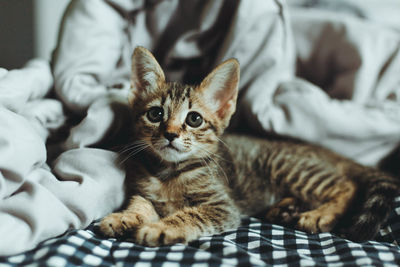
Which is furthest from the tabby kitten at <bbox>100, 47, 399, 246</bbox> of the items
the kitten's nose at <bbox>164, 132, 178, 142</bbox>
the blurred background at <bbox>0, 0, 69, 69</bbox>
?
the blurred background at <bbox>0, 0, 69, 69</bbox>

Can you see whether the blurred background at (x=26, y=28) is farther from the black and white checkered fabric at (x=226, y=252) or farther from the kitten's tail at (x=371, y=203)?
the kitten's tail at (x=371, y=203)

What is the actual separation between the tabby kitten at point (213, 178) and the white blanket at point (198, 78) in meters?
0.10

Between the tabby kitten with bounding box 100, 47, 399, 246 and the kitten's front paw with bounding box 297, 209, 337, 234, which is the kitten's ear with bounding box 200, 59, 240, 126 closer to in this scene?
the tabby kitten with bounding box 100, 47, 399, 246

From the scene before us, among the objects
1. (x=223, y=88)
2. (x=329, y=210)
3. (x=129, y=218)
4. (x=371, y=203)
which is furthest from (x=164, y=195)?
(x=371, y=203)

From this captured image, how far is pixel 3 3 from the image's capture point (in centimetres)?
172

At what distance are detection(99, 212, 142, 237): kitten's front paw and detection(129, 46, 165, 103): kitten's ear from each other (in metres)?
0.40

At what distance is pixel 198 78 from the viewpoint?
145 cm

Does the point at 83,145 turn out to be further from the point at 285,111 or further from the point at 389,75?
the point at 389,75

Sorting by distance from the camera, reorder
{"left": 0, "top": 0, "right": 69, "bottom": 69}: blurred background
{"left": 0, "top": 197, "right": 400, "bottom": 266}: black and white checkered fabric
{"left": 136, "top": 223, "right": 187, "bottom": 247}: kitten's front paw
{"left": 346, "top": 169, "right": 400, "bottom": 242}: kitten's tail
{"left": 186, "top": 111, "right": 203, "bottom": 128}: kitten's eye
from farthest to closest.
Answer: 1. {"left": 0, "top": 0, "right": 69, "bottom": 69}: blurred background
2. {"left": 186, "top": 111, "right": 203, "bottom": 128}: kitten's eye
3. {"left": 346, "top": 169, "right": 400, "bottom": 242}: kitten's tail
4. {"left": 136, "top": 223, "right": 187, "bottom": 247}: kitten's front paw
5. {"left": 0, "top": 197, "right": 400, "bottom": 266}: black and white checkered fabric

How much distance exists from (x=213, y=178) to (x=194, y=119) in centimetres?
22

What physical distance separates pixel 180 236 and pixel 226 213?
209mm

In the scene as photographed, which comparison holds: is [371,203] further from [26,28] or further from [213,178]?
[26,28]

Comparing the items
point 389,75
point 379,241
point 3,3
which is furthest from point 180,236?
point 3,3

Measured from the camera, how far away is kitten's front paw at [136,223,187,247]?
84cm
